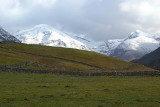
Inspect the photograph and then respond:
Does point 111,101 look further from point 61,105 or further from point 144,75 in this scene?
point 144,75

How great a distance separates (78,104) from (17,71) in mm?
59368

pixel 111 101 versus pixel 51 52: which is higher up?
pixel 51 52

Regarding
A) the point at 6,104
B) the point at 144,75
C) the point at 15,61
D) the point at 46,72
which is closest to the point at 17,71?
the point at 46,72

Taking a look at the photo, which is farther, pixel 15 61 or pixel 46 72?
pixel 15 61

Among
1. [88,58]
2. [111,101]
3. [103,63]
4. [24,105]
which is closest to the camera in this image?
[24,105]

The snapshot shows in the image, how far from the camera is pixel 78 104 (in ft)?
90.4

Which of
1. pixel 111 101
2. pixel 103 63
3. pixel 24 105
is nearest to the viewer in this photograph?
pixel 24 105

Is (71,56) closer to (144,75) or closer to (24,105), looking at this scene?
(144,75)

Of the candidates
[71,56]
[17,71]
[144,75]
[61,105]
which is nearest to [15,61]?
[17,71]

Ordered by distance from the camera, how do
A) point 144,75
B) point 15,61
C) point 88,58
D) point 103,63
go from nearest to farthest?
point 144,75 < point 15,61 < point 103,63 < point 88,58

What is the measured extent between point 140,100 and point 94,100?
6154 millimetres

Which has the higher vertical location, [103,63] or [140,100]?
[103,63]

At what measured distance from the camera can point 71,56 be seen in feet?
533

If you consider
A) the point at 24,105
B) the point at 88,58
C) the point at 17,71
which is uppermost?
the point at 88,58
